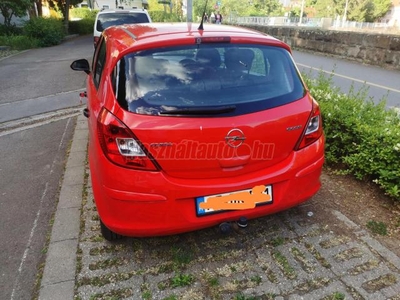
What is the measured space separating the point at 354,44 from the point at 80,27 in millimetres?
24810

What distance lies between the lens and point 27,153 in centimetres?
459

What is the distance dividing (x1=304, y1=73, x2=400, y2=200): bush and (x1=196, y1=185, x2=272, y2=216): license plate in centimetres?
149

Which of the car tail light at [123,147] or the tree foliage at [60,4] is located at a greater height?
the tree foliage at [60,4]

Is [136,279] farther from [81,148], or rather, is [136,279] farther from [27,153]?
[27,153]

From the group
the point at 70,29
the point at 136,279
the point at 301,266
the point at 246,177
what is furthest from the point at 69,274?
the point at 70,29

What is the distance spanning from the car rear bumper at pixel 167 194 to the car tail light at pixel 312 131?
0.07 metres

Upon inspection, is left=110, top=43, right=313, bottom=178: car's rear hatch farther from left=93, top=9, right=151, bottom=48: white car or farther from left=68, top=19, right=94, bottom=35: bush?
left=68, top=19, right=94, bottom=35: bush

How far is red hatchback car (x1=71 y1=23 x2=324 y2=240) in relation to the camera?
212 cm

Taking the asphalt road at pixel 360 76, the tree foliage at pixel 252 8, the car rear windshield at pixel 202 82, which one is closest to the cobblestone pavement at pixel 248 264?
the car rear windshield at pixel 202 82

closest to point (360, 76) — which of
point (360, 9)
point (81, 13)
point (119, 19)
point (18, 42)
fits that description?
point (119, 19)

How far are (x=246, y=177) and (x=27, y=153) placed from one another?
3.59 m

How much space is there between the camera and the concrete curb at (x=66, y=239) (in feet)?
7.48

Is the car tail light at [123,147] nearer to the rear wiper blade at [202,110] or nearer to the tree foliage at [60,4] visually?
the rear wiper blade at [202,110]

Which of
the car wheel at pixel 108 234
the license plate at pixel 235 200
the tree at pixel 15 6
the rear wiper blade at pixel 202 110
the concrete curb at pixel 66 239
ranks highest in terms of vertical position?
the tree at pixel 15 6
